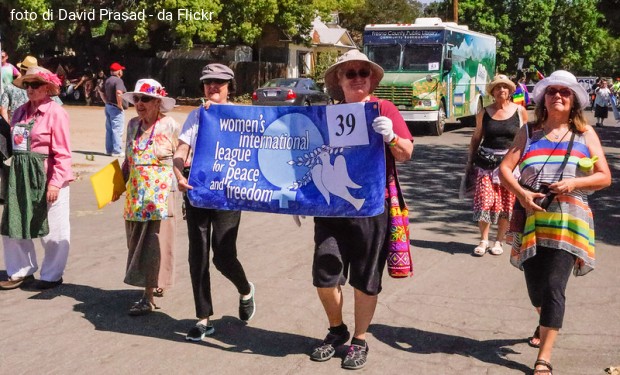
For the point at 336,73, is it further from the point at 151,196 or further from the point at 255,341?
the point at 255,341

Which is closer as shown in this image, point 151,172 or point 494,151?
point 151,172

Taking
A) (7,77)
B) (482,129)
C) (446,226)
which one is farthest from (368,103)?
(7,77)

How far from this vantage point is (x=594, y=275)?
7605 mm

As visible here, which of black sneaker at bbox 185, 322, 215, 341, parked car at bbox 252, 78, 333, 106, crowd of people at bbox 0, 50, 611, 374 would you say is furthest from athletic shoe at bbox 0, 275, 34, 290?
parked car at bbox 252, 78, 333, 106

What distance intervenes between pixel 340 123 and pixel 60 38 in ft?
115

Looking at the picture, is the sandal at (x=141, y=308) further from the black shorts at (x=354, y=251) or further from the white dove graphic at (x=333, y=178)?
the white dove graphic at (x=333, y=178)

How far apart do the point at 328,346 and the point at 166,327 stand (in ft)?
4.32

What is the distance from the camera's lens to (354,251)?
198 inches

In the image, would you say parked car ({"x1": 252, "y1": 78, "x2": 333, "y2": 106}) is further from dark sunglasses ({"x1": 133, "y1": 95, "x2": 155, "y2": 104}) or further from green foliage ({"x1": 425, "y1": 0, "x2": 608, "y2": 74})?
green foliage ({"x1": 425, "y1": 0, "x2": 608, "y2": 74})

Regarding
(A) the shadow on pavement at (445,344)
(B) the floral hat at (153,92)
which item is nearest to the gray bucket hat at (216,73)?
(B) the floral hat at (153,92)

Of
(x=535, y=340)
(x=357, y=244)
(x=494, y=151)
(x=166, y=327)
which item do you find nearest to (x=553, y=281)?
(x=535, y=340)

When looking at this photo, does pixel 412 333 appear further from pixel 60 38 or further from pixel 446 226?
pixel 60 38

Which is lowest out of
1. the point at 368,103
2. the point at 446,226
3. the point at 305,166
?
the point at 446,226

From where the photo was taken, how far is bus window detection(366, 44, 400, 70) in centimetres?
2227
